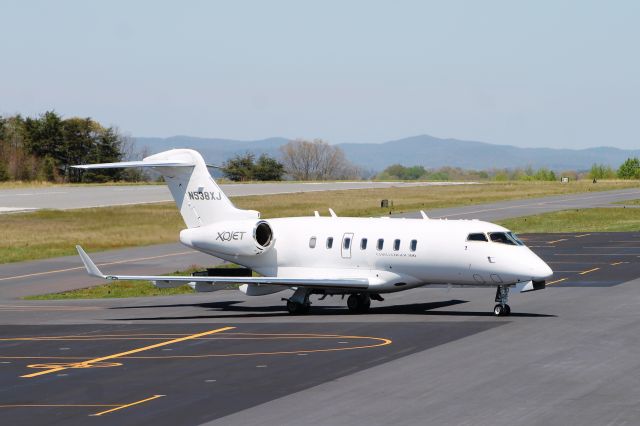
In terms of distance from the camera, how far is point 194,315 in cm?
4138

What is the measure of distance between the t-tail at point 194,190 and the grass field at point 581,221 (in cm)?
4148

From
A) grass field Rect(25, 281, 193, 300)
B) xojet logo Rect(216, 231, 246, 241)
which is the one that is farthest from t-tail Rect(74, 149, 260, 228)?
grass field Rect(25, 281, 193, 300)

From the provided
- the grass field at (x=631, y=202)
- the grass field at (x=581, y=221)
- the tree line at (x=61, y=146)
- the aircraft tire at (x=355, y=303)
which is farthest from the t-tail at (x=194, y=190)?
the tree line at (x=61, y=146)

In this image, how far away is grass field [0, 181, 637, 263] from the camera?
246 feet

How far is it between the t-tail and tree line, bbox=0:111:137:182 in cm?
12402

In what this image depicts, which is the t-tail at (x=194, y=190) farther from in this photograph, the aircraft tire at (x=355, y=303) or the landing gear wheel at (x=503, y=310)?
the landing gear wheel at (x=503, y=310)

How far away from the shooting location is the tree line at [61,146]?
554 ft

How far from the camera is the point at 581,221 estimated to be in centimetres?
9144

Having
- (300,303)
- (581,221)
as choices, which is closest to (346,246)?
(300,303)

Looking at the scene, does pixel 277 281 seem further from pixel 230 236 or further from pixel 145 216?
pixel 145 216

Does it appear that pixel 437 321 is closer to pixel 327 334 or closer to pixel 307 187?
pixel 327 334

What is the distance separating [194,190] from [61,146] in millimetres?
136420

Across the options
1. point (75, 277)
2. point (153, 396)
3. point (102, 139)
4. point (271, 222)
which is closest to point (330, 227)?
point (271, 222)

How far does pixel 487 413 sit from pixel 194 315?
2056cm
